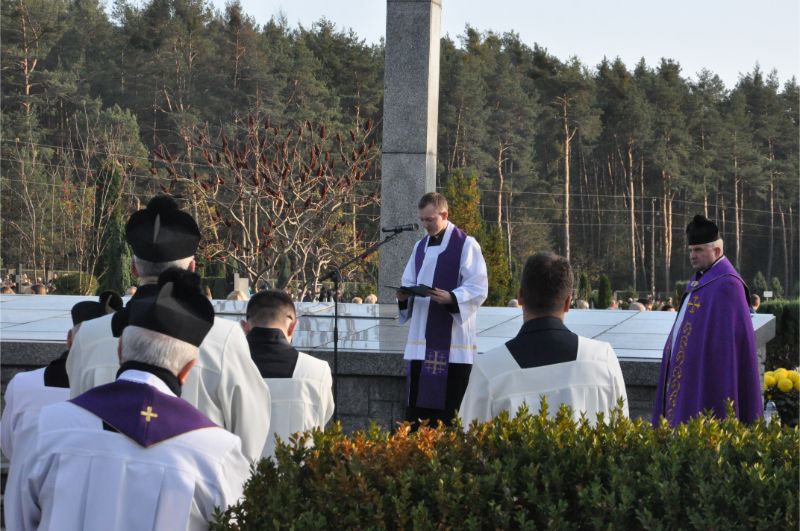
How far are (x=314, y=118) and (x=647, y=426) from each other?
44149 millimetres

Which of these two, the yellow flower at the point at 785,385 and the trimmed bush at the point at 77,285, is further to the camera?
the trimmed bush at the point at 77,285

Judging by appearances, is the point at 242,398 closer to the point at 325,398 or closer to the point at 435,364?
the point at 325,398

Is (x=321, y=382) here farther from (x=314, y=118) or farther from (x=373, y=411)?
(x=314, y=118)

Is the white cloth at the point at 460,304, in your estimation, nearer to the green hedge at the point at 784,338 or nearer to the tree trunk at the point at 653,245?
the green hedge at the point at 784,338

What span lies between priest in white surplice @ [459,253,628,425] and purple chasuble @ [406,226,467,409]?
301 centimetres

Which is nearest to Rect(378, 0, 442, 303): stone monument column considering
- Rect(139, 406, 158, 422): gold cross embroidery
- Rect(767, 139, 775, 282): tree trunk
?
Rect(139, 406, 158, 422): gold cross embroidery

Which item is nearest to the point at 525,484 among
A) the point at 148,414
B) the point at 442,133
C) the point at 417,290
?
the point at 148,414

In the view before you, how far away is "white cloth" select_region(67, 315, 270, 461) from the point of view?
149 inches

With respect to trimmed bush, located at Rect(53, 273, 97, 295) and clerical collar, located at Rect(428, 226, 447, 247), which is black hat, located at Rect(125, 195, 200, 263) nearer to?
clerical collar, located at Rect(428, 226, 447, 247)

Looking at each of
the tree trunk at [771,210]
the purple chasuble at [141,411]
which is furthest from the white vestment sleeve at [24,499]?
the tree trunk at [771,210]

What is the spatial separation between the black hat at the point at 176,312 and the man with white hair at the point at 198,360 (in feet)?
2.85

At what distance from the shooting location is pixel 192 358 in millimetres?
2830

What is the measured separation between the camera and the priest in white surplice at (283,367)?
462cm

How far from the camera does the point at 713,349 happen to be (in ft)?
20.7
